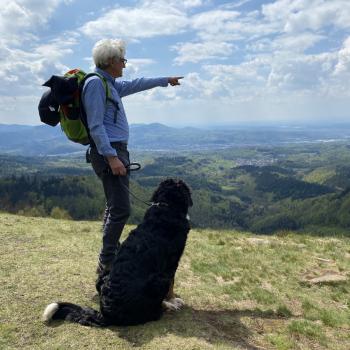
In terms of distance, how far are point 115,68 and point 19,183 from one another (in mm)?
188113

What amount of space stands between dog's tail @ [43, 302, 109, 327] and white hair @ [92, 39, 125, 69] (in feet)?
14.7

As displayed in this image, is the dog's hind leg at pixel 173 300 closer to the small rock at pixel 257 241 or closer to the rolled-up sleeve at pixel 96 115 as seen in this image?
the rolled-up sleeve at pixel 96 115

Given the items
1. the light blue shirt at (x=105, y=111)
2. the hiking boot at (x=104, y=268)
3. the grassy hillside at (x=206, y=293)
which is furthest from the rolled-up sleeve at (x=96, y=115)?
the grassy hillside at (x=206, y=293)

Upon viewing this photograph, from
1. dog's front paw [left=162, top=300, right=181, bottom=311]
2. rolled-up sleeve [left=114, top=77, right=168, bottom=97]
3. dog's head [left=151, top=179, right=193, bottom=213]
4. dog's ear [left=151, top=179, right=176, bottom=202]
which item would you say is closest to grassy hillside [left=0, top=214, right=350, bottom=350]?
dog's front paw [left=162, top=300, right=181, bottom=311]

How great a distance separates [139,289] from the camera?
6504mm

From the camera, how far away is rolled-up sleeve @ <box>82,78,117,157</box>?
6977 millimetres

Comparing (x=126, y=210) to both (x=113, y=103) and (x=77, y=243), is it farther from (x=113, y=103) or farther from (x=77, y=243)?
(x=77, y=243)

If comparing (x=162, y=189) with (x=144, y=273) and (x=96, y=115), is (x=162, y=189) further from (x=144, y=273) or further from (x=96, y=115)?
(x=96, y=115)

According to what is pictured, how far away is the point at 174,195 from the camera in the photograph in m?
7.35

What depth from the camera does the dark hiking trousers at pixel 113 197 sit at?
24.6 feet

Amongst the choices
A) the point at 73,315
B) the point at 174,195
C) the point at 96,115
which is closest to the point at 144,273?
the point at 73,315

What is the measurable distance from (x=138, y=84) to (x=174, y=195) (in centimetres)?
279

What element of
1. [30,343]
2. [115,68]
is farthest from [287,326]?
[115,68]

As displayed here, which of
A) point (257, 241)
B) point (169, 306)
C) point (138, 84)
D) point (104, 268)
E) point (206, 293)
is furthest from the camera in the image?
point (257, 241)
